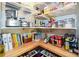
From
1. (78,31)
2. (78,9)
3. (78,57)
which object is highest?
(78,9)

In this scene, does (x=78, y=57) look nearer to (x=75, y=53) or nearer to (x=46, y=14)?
(x=75, y=53)

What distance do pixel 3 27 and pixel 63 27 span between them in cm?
64

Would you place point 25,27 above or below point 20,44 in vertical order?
above

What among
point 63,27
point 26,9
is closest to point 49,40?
point 63,27

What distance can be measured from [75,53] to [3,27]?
2.70 feet

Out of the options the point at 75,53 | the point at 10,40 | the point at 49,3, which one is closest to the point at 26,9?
the point at 49,3

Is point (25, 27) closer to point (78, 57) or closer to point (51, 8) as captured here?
point (51, 8)

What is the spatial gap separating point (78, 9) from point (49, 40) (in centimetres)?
46

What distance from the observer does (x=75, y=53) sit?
1663 mm

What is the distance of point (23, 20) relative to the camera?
1.66m

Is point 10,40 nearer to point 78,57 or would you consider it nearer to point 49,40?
point 49,40

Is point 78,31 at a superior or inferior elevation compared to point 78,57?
superior

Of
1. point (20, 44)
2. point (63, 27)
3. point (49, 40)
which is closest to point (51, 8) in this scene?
point (63, 27)

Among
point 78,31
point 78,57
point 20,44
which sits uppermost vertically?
point 78,31
